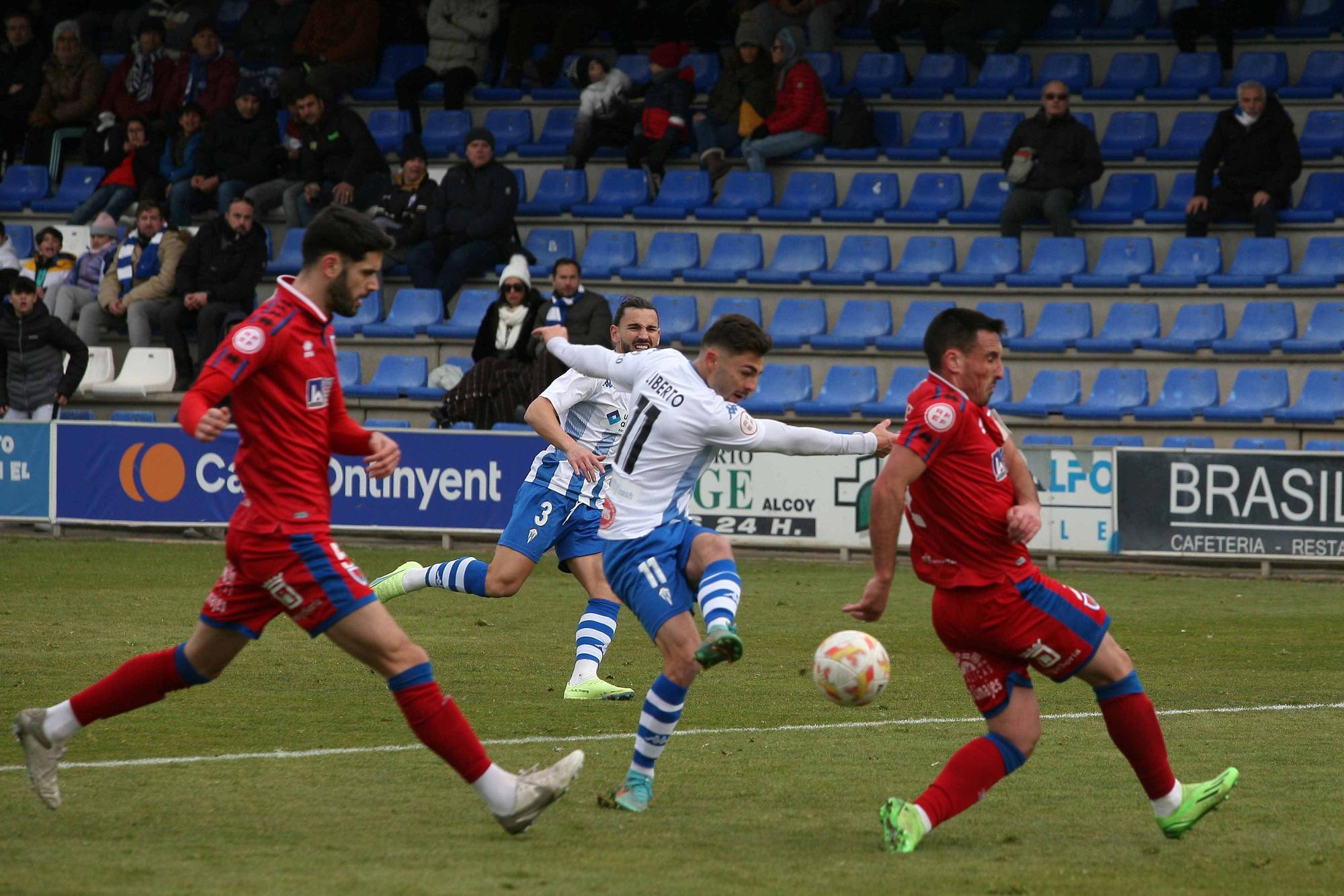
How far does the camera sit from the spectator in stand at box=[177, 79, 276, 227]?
22.2m

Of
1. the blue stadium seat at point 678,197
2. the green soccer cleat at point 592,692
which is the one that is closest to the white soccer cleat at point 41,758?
the green soccer cleat at point 592,692

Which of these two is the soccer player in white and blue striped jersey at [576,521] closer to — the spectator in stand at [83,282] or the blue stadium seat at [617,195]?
the blue stadium seat at [617,195]

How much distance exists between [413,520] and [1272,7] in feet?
42.6

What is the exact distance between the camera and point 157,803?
6.37 meters

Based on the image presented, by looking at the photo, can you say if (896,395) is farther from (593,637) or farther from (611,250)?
(593,637)

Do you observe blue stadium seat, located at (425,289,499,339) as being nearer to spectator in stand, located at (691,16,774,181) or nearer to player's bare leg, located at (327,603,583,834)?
spectator in stand, located at (691,16,774,181)

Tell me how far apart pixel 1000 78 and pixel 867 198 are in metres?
2.50

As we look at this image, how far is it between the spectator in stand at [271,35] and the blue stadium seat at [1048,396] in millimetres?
11716

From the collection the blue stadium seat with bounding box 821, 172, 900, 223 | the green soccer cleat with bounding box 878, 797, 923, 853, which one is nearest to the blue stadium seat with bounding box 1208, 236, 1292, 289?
the blue stadium seat with bounding box 821, 172, 900, 223

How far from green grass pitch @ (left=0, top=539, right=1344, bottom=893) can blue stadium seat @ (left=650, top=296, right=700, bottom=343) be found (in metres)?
7.78

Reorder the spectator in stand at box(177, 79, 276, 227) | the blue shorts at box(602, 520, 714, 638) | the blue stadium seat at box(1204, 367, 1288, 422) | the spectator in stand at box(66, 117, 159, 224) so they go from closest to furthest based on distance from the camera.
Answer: the blue shorts at box(602, 520, 714, 638) < the blue stadium seat at box(1204, 367, 1288, 422) < the spectator in stand at box(177, 79, 276, 227) < the spectator in stand at box(66, 117, 159, 224)

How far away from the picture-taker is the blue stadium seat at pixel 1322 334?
18.3 m

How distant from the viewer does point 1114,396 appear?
18.6m

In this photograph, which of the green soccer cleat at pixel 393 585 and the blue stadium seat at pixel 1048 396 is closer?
the green soccer cleat at pixel 393 585
